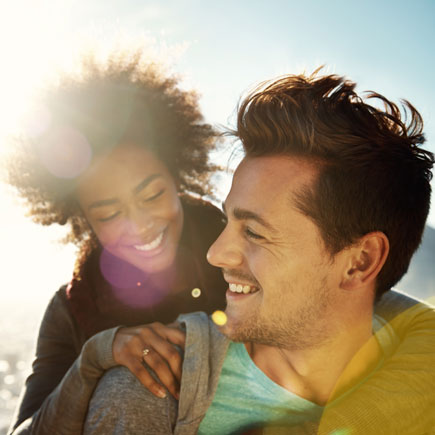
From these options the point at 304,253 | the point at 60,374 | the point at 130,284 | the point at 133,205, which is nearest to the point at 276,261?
the point at 304,253

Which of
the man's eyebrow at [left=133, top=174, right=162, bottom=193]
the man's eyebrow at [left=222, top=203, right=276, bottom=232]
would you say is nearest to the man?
the man's eyebrow at [left=222, top=203, right=276, bottom=232]

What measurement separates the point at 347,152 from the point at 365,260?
45 cm

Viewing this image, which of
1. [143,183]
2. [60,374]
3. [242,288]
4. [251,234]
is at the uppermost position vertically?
[143,183]

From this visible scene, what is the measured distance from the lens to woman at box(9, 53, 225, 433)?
246cm

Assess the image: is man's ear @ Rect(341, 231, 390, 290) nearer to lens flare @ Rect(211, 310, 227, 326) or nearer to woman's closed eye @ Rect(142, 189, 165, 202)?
lens flare @ Rect(211, 310, 227, 326)

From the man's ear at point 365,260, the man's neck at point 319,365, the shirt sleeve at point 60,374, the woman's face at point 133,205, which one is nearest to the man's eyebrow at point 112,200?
the woman's face at point 133,205

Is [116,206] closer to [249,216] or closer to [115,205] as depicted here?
[115,205]

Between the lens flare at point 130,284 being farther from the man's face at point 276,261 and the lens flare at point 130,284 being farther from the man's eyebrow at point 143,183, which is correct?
the man's face at point 276,261

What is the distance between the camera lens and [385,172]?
170 cm

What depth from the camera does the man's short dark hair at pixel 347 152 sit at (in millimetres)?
1663

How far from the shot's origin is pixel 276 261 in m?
1.64

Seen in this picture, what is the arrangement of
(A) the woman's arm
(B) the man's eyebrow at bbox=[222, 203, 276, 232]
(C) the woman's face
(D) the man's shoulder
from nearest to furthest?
(D) the man's shoulder → (A) the woman's arm → (B) the man's eyebrow at bbox=[222, 203, 276, 232] → (C) the woman's face

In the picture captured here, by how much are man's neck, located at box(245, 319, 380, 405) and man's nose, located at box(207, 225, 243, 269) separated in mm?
408

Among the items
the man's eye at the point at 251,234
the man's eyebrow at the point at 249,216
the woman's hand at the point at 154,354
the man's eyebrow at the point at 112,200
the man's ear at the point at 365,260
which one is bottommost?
the woman's hand at the point at 154,354
